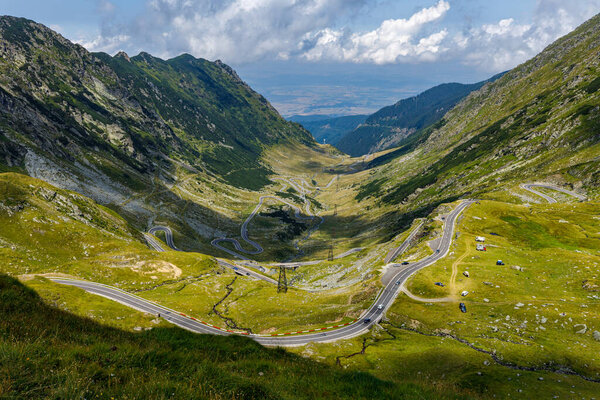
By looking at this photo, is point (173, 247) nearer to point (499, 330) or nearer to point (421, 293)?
point (421, 293)

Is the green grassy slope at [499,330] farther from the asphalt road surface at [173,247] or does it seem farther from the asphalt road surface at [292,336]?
the asphalt road surface at [173,247]

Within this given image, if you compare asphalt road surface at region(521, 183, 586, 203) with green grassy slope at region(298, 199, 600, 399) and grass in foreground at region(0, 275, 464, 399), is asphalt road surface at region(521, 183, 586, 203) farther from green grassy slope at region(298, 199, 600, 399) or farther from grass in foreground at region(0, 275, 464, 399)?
grass in foreground at region(0, 275, 464, 399)

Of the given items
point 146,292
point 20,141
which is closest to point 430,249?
point 146,292

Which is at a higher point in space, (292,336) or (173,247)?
(173,247)

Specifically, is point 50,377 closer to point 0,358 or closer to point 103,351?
point 0,358

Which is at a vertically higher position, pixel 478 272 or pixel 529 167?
pixel 529 167

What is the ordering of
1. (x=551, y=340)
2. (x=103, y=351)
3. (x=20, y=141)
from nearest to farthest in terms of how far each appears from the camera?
(x=103, y=351), (x=551, y=340), (x=20, y=141)

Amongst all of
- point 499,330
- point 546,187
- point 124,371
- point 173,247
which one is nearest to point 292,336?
point 499,330

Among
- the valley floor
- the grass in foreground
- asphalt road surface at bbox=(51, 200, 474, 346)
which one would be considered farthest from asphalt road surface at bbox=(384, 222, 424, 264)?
the grass in foreground

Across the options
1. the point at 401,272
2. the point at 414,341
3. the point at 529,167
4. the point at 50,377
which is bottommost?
the point at 414,341
